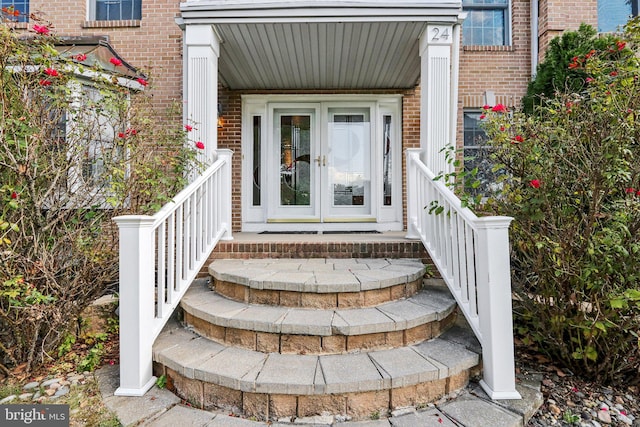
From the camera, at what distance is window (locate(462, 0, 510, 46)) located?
5.62 metres

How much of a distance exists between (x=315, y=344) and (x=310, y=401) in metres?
0.36

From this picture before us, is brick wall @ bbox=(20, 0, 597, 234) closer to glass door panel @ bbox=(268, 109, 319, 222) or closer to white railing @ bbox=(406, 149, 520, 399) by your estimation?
glass door panel @ bbox=(268, 109, 319, 222)

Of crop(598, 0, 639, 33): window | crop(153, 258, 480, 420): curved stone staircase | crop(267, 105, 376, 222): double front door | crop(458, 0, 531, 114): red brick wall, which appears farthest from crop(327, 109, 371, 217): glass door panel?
crop(598, 0, 639, 33): window

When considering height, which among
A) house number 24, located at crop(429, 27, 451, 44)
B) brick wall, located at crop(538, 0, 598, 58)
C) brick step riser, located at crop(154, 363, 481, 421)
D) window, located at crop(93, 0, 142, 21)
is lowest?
brick step riser, located at crop(154, 363, 481, 421)

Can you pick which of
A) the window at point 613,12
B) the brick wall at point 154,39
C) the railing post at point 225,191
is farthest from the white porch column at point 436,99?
the window at point 613,12

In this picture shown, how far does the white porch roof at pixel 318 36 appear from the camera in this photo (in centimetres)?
322

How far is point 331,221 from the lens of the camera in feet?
16.8

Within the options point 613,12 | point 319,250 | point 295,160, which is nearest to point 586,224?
point 319,250

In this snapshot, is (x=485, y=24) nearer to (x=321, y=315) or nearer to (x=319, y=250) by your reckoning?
(x=319, y=250)

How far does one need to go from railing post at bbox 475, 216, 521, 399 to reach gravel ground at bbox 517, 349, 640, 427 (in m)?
0.26

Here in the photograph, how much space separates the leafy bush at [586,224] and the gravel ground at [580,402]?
97 millimetres

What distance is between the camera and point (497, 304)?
6.59 feet

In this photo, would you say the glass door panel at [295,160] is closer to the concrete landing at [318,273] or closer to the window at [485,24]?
the concrete landing at [318,273]

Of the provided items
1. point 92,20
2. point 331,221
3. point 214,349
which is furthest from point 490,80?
point 92,20
